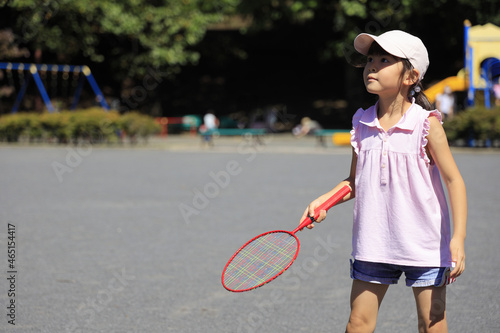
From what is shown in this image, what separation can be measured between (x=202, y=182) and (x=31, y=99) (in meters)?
24.4

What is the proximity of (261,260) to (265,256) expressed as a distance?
1.3 inches

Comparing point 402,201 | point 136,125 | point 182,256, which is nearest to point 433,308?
point 402,201

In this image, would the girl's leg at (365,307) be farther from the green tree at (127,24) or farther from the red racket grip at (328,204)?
the green tree at (127,24)

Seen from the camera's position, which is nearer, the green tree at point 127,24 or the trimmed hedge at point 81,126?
the trimmed hedge at point 81,126

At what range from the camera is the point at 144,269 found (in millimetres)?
6520

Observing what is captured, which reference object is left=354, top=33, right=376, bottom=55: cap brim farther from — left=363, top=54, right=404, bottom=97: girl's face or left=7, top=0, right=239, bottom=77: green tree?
left=7, top=0, right=239, bottom=77: green tree

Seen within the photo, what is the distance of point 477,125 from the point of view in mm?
20750

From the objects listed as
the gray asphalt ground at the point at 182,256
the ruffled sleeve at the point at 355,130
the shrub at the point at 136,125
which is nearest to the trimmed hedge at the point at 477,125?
the gray asphalt ground at the point at 182,256

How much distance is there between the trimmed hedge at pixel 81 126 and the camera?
80.9 feet

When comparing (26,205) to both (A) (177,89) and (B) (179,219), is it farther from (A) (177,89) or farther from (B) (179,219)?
(A) (177,89)

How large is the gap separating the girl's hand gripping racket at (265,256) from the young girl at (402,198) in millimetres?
98

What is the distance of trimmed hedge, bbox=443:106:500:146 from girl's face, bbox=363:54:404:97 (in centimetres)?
1808

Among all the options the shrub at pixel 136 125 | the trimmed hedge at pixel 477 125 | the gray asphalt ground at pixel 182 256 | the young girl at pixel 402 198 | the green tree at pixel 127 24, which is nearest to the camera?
the young girl at pixel 402 198

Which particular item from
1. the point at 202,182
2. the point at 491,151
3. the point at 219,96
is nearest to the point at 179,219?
the point at 202,182
